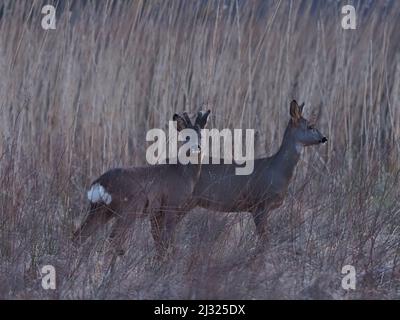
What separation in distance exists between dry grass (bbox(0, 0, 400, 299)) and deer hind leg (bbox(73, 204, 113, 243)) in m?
0.07

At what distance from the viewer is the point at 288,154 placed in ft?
20.5

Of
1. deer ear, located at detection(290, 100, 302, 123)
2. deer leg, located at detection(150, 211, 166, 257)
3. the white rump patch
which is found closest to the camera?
deer leg, located at detection(150, 211, 166, 257)

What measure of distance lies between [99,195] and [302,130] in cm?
154

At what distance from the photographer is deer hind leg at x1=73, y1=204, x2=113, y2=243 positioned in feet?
17.0

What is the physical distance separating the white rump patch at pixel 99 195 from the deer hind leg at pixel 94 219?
0.03 metres

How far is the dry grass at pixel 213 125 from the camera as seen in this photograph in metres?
4.76

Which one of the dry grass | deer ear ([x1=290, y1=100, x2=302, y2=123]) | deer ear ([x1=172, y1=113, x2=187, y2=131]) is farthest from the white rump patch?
deer ear ([x1=290, y1=100, x2=302, y2=123])

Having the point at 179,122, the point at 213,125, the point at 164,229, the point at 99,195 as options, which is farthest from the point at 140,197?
the point at 213,125

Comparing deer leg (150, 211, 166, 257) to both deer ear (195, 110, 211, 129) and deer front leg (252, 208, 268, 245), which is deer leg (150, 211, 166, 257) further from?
deer ear (195, 110, 211, 129)

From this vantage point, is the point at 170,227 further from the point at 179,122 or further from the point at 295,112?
the point at 295,112

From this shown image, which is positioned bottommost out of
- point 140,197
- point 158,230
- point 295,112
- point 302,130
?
point 158,230

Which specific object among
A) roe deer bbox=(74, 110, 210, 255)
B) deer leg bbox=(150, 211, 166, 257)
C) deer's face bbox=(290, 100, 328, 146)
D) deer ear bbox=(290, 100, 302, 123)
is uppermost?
deer ear bbox=(290, 100, 302, 123)

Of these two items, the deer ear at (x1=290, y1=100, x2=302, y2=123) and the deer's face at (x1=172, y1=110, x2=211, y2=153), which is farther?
the deer ear at (x1=290, y1=100, x2=302, y2=123)

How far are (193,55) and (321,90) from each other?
93 cm
